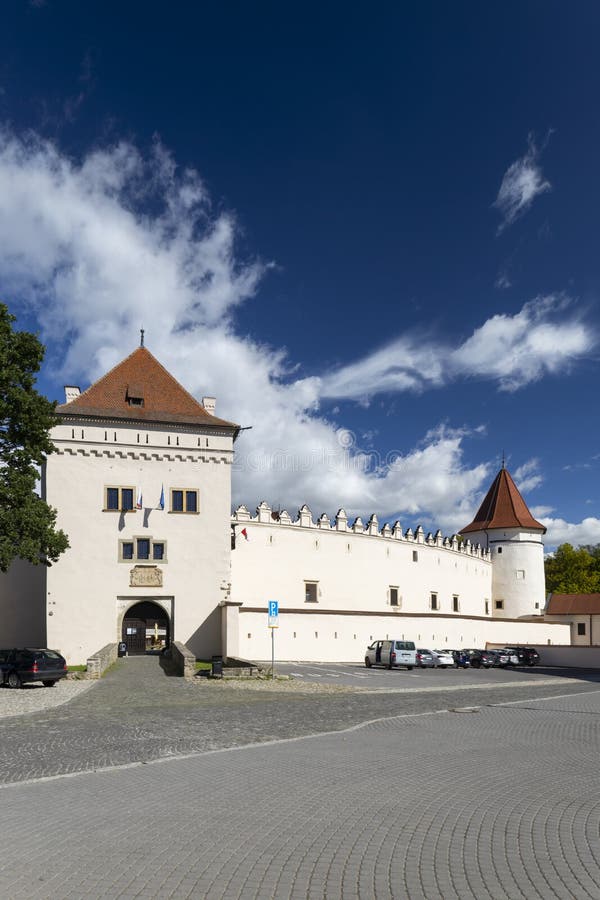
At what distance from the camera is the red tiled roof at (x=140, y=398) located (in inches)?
1502

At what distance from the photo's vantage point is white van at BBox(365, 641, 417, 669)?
3750 centimetres

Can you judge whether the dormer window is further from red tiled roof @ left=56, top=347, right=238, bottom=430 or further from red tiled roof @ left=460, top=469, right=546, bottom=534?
red tiled roof @ left=460, top=469, right=546, bottom=534

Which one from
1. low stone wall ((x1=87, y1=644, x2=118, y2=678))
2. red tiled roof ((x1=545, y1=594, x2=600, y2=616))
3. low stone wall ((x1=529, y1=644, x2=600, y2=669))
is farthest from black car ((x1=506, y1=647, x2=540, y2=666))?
low stone wall ((x1=87, y1=644, x2=118, y2=678))

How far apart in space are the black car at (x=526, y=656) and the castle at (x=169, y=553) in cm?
560

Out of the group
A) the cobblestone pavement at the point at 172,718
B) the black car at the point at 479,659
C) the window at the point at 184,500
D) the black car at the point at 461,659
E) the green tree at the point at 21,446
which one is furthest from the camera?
the black car at the point at 479,659

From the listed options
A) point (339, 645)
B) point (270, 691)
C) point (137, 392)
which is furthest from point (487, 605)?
point (270, 691)

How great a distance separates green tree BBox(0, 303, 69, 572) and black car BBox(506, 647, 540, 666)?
104 feet

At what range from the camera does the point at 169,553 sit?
37.6m

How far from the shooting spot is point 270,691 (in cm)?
2261

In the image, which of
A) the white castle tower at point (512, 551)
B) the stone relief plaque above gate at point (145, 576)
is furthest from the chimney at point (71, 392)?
the white castle tower at point (512, 551)

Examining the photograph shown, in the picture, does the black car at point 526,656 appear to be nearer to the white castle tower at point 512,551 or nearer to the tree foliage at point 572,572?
the white castle tower at point 512,551

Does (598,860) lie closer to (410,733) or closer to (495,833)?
(495,833)

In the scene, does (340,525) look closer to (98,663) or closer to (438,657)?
(438,657)

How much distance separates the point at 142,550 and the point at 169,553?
51.9 inches
